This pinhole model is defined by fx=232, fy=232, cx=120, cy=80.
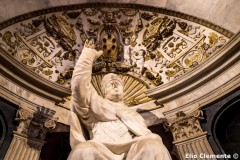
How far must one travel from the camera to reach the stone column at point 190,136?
11.8 ft

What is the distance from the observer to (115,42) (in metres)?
6.17

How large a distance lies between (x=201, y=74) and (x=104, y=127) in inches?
104

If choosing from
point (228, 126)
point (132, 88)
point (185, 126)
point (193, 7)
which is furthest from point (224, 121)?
point (193, 7)

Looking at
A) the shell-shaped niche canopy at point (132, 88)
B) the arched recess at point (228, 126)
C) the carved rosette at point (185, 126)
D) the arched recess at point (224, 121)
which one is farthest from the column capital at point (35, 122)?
the arched recess at point (228, 126)

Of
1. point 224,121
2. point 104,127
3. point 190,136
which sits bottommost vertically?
point 104,127

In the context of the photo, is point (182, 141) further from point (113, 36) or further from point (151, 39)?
point (113, 36)

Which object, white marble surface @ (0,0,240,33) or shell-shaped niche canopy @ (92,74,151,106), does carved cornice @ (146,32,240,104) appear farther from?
white marble surface @ (0,0,240,33)

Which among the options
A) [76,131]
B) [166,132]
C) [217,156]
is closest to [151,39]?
[166,132]

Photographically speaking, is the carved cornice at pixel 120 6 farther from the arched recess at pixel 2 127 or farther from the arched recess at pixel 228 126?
the arched recess at pixel 2 127

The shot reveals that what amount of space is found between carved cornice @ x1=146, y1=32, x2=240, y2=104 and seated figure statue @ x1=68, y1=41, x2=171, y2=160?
179 centimetres

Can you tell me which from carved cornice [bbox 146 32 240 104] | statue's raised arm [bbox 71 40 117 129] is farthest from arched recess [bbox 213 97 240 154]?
statue's raised arm [bbox 71 40 117 129]

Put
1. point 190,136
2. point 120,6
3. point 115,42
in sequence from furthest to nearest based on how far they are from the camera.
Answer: point 120,6 → point 115,42 → point 190,136

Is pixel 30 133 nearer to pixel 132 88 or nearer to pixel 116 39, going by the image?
pixel 132 88

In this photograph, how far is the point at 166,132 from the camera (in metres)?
4.39
